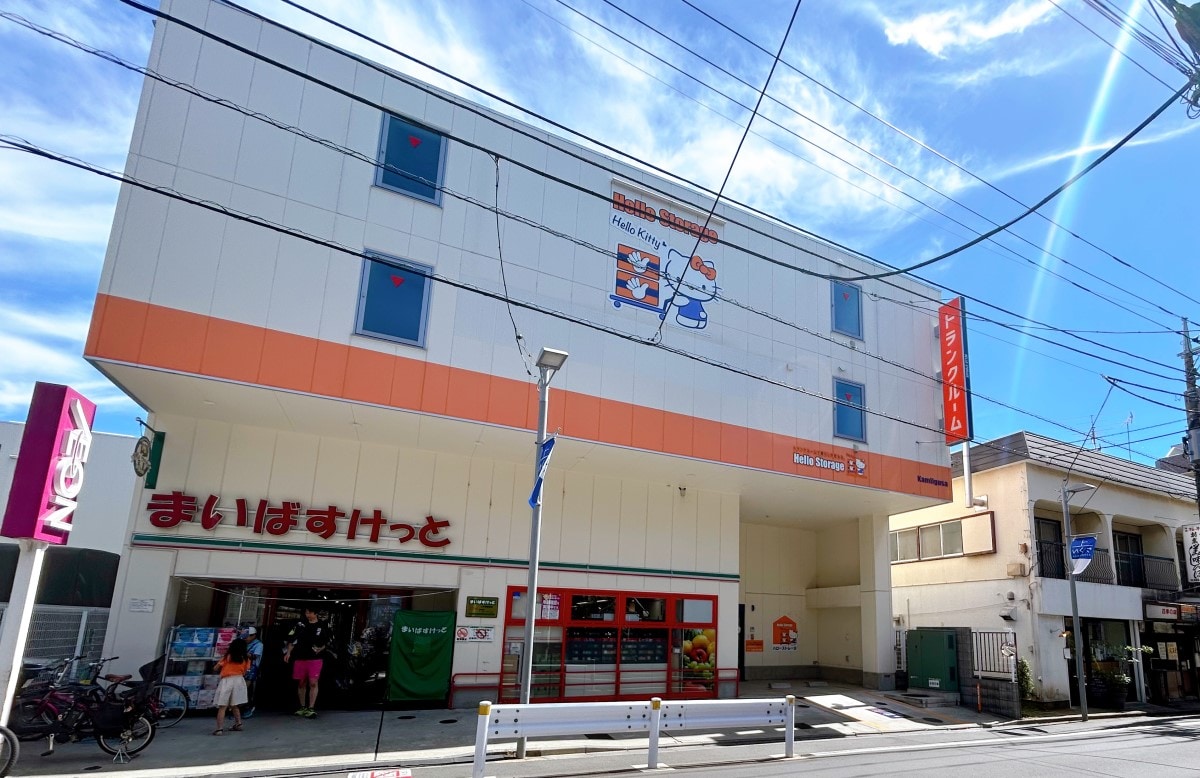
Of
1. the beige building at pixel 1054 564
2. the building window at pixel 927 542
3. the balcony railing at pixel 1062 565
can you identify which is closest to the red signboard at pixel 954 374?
the beige building at pixel 1054 564

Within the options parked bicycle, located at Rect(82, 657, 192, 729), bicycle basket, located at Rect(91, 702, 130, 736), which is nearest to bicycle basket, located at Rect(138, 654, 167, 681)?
parked bicycle, located at Rect(82, 657, 192, 729)

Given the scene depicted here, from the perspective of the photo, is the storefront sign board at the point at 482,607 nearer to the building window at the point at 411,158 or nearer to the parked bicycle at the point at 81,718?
the parked bicycle at the point at 81,718

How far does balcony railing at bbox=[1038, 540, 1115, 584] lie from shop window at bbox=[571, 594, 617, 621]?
45.4 ft

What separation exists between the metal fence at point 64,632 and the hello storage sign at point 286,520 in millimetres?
2769

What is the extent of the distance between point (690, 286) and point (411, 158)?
6.40 meters

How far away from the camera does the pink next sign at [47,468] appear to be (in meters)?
8.79

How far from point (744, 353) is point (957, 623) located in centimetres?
1320

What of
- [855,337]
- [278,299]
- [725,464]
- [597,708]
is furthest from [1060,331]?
[278,299]

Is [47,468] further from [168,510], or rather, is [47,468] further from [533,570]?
[533,570]

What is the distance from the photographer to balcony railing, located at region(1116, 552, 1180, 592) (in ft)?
82.5

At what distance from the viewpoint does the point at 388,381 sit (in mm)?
12664

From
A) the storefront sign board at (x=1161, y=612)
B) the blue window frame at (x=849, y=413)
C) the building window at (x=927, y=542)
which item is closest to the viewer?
the blue window frame at (x=849, y=413)

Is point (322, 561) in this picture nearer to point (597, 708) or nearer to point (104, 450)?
point (597, 708)

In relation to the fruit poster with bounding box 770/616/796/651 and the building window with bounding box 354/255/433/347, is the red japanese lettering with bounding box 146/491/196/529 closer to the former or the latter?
the building window with bounding box 354/255/433/347
